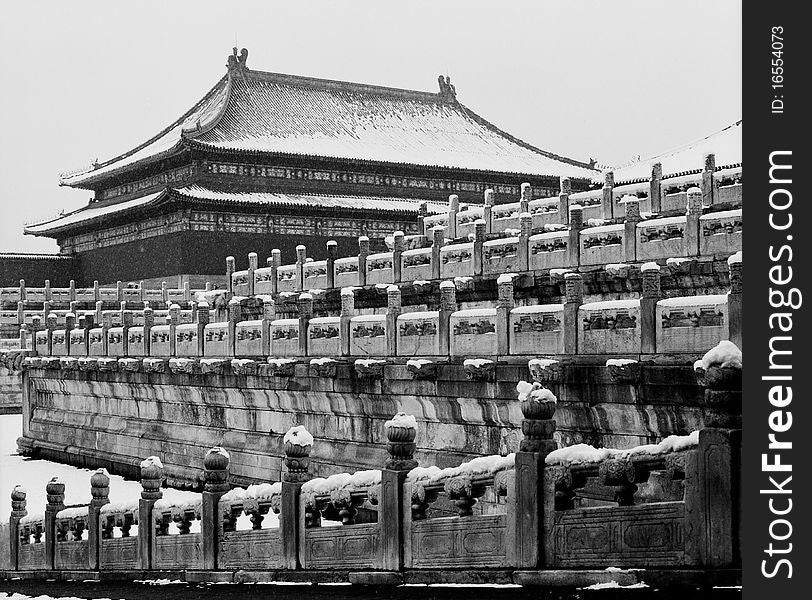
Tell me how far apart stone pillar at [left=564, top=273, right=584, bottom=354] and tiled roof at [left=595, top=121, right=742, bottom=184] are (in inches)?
529

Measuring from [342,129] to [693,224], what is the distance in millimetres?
31482

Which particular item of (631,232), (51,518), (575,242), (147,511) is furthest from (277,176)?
(147,511)

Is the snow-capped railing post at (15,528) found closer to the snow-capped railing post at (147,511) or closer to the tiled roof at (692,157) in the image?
the snow-capped railing post at (147,511)

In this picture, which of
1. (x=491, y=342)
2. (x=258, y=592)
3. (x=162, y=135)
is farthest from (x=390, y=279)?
(x=162, y=135)

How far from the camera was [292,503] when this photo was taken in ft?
35.7

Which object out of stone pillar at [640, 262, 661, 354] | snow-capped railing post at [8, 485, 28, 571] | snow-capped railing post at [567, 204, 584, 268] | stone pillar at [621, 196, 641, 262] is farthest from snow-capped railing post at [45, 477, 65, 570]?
stone pillar at [621, 196, 641, 262]

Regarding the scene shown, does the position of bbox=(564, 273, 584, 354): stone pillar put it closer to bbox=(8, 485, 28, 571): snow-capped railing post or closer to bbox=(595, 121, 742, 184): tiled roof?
bbox=(8, 485, 28, 571): snow-capped railing post

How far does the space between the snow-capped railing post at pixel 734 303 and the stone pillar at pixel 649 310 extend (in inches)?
42.5

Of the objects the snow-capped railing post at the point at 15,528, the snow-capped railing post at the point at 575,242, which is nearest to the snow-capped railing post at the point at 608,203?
the snow-capped railing post at the point at 575,242

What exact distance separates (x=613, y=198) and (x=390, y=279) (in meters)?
4.57

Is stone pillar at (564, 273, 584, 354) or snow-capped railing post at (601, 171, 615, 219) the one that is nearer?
stone pillar at (564, 273, 584, 354)

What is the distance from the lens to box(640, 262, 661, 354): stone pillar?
1302cm
